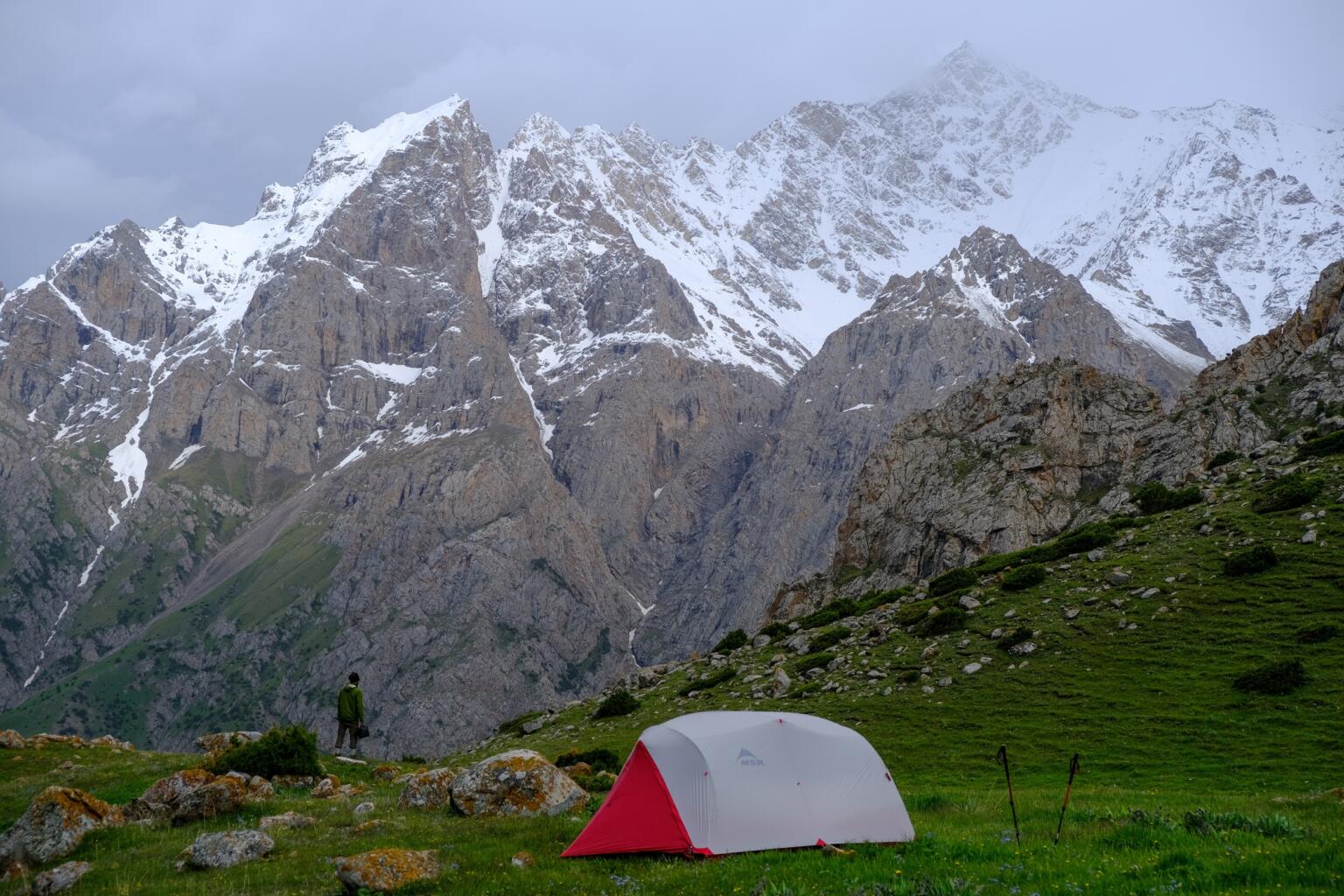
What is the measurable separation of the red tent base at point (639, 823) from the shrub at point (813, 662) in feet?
89.2

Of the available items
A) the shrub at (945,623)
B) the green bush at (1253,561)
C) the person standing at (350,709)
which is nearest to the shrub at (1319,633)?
the green bush at (1253,561)

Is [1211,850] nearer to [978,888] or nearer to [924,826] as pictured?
[978,888]

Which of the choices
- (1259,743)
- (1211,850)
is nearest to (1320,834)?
(1211,850)

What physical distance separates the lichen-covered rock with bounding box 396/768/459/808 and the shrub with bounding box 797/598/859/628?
1436 inches

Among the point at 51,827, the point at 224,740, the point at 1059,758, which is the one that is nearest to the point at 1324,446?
the point at 1059,758

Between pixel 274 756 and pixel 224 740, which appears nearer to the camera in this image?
pixel 274 756

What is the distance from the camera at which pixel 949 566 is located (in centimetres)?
8756

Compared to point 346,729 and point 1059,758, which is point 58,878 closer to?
point 346,729

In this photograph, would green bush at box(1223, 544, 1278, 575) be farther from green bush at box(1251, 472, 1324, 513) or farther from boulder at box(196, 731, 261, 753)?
boulder at box(196, 731, 261, 753)

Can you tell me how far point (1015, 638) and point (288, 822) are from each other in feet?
97.7

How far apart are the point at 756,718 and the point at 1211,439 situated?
73510 millimetres

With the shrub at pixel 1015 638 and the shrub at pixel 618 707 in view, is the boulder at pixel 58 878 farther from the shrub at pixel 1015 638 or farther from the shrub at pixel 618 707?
the shrub at pixel 1015 638

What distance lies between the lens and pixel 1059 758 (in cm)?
2978

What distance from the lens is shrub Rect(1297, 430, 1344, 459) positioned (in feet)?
166
